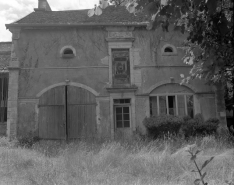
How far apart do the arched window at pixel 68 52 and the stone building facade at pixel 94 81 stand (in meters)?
0.02

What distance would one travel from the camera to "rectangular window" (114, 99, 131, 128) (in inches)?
478

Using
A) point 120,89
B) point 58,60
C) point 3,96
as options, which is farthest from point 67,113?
point 3,96

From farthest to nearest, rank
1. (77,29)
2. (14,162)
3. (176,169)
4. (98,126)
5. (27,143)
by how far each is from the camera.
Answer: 1. (77,29)
2. (98,126)
3. (27,143)
4. (14,162)
5. (176,169)

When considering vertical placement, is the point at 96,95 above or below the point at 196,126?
above

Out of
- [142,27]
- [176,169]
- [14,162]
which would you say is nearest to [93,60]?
[142,27]

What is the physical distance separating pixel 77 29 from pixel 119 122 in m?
5.12

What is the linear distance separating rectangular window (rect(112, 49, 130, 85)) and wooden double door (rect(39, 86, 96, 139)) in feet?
5.15

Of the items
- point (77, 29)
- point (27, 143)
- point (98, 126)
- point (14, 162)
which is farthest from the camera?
point (77, 29)

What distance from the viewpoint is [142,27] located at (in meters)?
12.6

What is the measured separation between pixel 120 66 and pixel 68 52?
2756mm

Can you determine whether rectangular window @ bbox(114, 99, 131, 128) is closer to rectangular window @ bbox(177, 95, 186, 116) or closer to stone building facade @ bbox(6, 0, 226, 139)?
stone building facade @ bbox(6, 0, 226, 139)

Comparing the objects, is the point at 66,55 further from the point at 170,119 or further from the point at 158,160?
the point at 158,160

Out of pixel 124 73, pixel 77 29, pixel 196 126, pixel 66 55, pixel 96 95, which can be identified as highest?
pixel 77 29

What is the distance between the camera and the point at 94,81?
40.0ft
